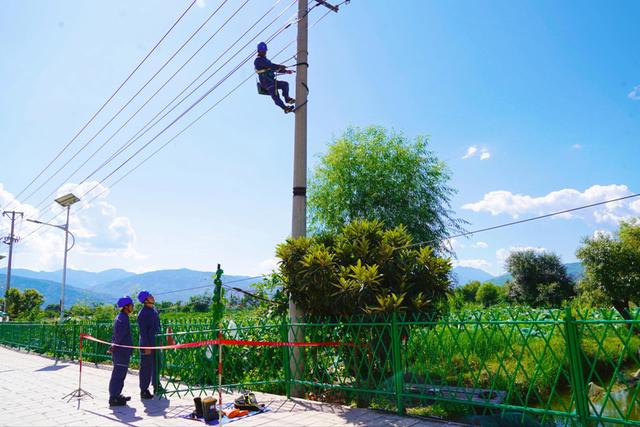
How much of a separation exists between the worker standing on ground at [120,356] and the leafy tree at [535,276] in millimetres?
39262

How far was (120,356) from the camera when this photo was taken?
800 centimetres

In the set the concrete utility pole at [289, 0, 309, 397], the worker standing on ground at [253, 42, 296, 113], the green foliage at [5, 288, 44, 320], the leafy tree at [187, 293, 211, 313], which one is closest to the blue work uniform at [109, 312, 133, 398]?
the concrete utility pole at [289, 0, 309, 397]

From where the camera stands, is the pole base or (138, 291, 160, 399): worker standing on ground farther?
the pole base

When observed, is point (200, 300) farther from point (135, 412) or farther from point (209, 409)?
point (209, 409)

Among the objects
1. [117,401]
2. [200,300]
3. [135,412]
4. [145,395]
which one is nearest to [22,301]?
[200,300]

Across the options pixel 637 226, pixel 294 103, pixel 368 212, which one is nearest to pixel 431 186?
pixel 368 212

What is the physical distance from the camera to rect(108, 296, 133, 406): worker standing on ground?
774 centimetres

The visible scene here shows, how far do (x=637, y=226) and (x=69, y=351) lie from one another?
34.2 m

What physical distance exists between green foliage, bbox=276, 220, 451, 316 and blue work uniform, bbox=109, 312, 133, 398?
309cm

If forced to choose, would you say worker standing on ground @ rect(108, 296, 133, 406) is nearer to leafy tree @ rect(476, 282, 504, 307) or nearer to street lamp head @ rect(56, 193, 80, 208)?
street lamp head @ rect(56, 193, 80, 208)

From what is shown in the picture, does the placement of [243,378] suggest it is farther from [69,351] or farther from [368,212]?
[69,351]

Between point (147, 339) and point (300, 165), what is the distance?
4424 millimetres

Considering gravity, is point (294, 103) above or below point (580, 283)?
above

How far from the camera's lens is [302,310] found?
8.27 m
